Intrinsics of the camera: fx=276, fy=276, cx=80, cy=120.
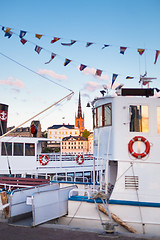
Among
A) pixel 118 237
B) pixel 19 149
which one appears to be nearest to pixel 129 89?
pixel 118 237

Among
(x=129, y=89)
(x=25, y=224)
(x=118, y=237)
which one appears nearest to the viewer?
(x=118, y=237)

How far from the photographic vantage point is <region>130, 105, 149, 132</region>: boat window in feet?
34.0

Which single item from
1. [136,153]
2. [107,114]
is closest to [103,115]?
[107,114]

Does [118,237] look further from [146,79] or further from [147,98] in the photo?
[146,79]

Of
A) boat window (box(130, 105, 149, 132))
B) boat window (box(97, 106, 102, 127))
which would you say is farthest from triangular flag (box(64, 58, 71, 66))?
boat window (box(130, 105, 149, 132))

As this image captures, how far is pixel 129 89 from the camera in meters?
11.5

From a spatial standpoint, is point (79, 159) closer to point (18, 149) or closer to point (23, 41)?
point (18, 149)

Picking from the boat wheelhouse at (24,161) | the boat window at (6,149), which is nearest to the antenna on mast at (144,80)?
the boat wheelhouse at (24,161)

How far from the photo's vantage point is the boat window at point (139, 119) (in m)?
10.4

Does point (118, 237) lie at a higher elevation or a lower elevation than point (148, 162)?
lower

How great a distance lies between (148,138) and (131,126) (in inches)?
30.3

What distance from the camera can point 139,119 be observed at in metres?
10.4

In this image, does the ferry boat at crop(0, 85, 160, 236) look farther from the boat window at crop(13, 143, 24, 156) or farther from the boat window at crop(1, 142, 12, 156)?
the boat window at crop(13, 143, 24, 156)

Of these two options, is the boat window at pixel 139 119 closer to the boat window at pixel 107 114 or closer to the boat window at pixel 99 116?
the boat window at pixel 107 114
